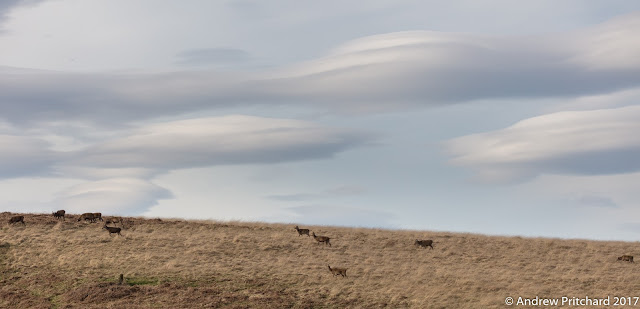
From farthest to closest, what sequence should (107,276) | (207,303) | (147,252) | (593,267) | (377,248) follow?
(377,248) < (593,267) < (147,252) < (107,276) < (207,303)

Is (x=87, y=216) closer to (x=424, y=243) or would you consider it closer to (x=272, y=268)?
(x=272, y=268)

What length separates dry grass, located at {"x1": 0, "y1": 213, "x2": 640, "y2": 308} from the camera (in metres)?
31.0

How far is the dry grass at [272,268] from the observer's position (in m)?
31.0

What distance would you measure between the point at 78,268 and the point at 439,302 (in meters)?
19.7

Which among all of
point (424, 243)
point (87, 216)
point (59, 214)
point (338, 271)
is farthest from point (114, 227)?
point (424, 243)

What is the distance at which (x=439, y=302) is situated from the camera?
31109 millimetres

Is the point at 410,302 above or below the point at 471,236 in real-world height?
below

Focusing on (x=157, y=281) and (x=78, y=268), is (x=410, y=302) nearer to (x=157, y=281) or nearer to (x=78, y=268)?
(x=157, y=281)

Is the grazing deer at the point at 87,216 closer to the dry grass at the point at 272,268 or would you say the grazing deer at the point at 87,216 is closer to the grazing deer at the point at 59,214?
the dry grass at the point at 272,268

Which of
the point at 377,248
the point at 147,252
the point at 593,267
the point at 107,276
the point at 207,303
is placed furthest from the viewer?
the point at 377,248

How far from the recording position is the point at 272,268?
36312 millimetres

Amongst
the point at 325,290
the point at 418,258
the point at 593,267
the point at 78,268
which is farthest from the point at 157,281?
the point at 593,267

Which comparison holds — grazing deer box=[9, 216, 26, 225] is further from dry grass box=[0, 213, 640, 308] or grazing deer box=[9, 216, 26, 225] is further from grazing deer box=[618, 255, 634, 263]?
grazing deer box=[618, 255, 634, 263]

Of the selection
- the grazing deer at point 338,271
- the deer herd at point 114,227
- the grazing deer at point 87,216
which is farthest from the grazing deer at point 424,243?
the grazing deer at point 87,216
